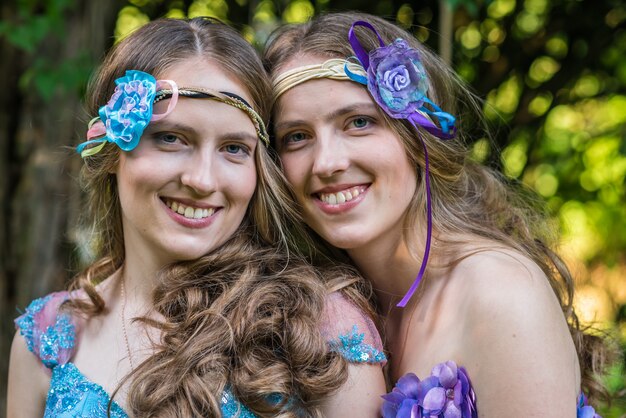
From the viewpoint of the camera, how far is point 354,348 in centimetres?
244

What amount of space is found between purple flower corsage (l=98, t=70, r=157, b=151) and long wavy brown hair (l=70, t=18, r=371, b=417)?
0.23ft

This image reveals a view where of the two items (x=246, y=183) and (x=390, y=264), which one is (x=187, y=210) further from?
(x=390, y=264)

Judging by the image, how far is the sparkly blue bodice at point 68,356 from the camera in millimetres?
2438

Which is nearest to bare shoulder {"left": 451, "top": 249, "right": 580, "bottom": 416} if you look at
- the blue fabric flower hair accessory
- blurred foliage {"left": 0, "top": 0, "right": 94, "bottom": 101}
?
the blue fabric flower hair accessory

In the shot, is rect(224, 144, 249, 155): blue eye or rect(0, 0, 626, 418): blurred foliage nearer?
rect(224, 144, 249, 155): blue eye

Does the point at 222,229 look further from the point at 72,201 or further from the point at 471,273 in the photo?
the point at 72,201

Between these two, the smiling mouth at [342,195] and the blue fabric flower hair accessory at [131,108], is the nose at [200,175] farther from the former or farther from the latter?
the smiling mouth at [342,195]

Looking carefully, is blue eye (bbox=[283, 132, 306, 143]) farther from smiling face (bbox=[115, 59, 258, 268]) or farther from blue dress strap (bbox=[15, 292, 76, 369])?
blue dress strap (bbox=[15, 292, 76, 369])

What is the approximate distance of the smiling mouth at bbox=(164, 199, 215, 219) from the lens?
2.51 metres

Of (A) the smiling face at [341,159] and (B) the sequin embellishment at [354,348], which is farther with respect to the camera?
(A) the smiling face at [341,159]

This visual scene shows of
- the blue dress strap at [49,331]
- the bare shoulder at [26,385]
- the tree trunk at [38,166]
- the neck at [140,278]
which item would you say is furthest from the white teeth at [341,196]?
the tree trunk at [38,166]

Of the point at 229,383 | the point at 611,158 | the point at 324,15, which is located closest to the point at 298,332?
the point at 229,383

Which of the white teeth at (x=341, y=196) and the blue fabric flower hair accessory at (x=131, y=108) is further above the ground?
the blue fabric flower hair accessory at (x=131, y=108)

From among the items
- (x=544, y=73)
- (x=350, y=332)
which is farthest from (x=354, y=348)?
(x=544, y=73)
